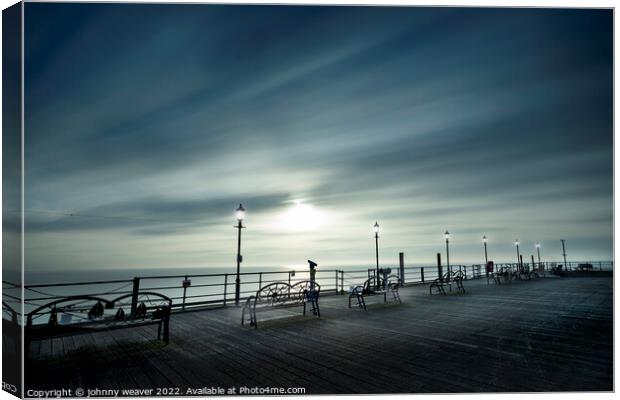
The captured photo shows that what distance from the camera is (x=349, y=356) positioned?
4.45 meters

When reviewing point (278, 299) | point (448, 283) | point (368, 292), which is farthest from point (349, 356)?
point (448, 283)

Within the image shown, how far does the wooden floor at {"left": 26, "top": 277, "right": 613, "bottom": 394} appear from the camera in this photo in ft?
12.0

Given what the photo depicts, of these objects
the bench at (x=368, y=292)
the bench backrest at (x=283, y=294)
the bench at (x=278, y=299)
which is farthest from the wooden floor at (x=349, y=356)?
the bench at (x=368, y=292)

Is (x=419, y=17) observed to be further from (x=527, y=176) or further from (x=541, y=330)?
(x=541, y=330)

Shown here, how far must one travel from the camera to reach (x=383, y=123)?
831 cm

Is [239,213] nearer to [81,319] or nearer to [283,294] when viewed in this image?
[283,294]

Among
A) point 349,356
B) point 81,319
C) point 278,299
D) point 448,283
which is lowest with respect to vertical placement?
point 448,283

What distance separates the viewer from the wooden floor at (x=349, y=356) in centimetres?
366

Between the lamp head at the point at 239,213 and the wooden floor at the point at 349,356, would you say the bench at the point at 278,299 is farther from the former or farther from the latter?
the lamp head at the point at 239,213

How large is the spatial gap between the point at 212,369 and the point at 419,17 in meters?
6.04

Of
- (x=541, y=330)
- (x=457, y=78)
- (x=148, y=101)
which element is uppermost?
(x=148, y=101)

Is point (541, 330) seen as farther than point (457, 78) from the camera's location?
No

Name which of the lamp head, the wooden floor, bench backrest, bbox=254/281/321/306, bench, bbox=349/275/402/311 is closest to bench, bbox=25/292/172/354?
the wooden floor

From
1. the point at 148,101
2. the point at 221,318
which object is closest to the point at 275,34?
the point at 148,101
